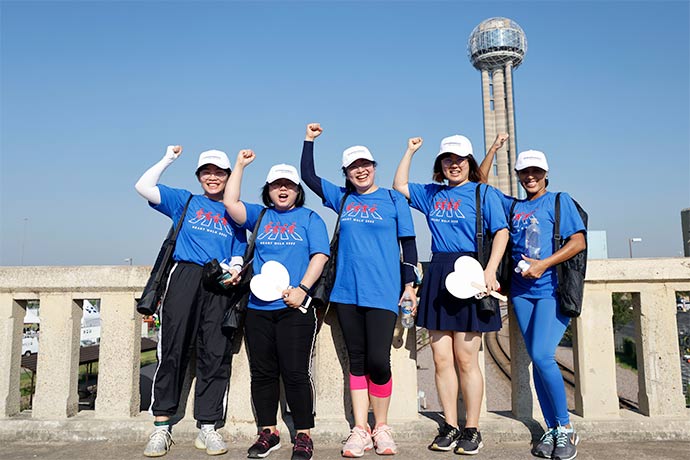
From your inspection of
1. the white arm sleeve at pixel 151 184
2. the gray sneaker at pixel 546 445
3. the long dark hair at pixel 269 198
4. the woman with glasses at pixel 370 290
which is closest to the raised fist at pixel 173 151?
the white arm sleeve at pixel 151 184

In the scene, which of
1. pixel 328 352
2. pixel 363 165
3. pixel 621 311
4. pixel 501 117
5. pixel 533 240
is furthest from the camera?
pixel 501 117

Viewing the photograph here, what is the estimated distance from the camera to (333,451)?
359 centimetres

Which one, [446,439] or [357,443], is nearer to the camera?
[357,443]

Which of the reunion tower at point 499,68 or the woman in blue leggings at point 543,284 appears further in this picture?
the reunion tower at point 499,68

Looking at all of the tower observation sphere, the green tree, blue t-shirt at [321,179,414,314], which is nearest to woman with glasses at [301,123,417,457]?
blue t-shirt at [321,179,414,314]

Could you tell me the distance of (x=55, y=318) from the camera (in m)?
4.02

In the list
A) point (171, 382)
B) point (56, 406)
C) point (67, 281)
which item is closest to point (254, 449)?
point (171, 382)

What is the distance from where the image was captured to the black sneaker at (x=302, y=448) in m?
3.36

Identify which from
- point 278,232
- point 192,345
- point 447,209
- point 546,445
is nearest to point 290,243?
point 278,232

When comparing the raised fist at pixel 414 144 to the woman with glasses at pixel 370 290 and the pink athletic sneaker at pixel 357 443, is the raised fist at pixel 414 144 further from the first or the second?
the pink athletic sneaker at pixel 357 443

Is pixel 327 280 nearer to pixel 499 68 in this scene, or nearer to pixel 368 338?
pixel 368 338

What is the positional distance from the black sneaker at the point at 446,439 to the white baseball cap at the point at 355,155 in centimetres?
204

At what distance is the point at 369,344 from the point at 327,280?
0.55m

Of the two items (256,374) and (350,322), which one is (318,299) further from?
(256,374)
